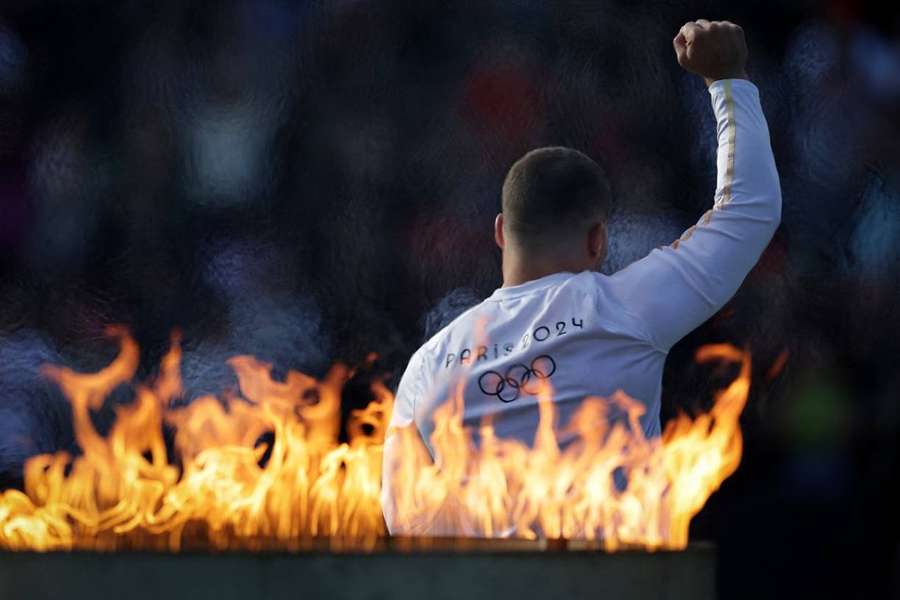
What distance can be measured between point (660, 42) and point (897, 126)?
62 centimetres

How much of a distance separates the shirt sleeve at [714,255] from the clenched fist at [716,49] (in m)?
0.11

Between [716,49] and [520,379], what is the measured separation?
557 millimetres

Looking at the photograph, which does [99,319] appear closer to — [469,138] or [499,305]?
[469,138]

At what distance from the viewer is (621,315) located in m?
1.99

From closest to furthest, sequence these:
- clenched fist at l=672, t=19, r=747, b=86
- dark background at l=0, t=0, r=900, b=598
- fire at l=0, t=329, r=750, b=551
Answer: fire at l=0, t=329, r=750, b=551, clenched fist at l=672, t=19, r=747, b=86, dark background at l=0, t=0, r=900, b=598

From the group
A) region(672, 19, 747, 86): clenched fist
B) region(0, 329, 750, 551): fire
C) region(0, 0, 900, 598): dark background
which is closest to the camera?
region(0, 329, 750, 551): fire

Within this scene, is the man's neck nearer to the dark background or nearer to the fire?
the fire

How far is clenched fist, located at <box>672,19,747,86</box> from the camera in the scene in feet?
6.84

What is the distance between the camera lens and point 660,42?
12.1 feet

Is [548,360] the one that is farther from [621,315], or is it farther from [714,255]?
[714,255]

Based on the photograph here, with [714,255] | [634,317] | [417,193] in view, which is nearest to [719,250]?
[714,255]

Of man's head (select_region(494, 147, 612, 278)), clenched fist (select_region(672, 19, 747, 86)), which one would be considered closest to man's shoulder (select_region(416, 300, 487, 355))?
man's head (select_region(494, 147, 612, 278))

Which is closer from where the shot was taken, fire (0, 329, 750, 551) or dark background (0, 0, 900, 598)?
fire (0, 329, 750, 551)

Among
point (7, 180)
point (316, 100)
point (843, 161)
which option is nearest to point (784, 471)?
point (843, 161)
